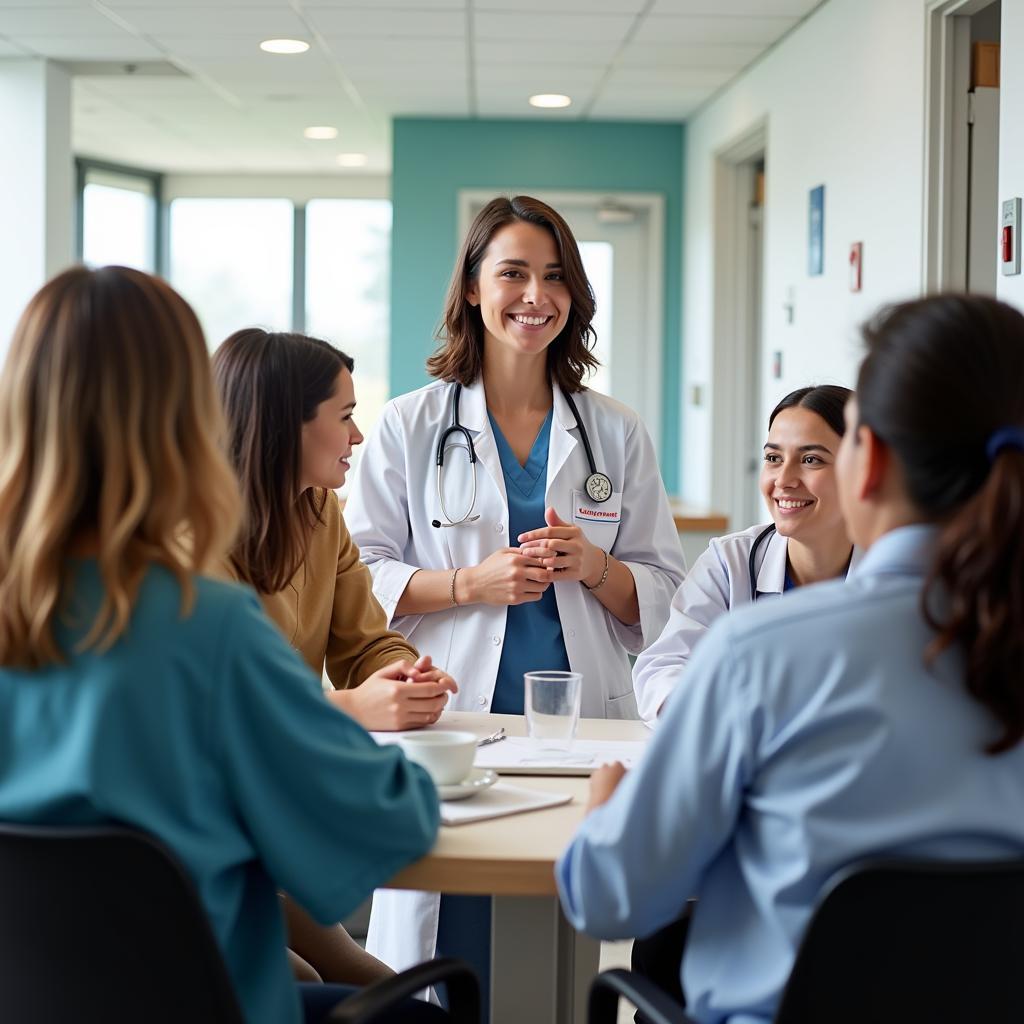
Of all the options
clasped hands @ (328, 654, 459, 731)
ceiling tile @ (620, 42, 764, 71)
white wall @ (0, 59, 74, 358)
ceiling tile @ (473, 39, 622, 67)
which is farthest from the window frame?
clasped hands @ (328, 654, 459, 731)

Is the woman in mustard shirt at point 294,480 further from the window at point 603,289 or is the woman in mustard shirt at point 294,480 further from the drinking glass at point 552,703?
the window at point 603,289

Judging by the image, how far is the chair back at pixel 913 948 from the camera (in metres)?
0.97

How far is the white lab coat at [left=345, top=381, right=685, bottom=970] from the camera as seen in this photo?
7.31 feet

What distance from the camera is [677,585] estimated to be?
2359 millimetres

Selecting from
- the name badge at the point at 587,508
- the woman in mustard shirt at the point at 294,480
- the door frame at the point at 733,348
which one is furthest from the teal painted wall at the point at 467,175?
the woman in mustard shirt at the point at 294,480

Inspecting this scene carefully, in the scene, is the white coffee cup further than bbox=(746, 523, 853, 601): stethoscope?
No

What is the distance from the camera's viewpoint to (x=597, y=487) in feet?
7.59

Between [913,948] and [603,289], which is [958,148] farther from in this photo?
[603,289]

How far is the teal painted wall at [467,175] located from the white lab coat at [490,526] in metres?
4.16

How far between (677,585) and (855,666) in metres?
1.33

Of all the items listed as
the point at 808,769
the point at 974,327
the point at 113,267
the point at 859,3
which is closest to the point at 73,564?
the point at 113,267

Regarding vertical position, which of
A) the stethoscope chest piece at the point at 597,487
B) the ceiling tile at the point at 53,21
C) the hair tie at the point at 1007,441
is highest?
the ceiling tile at the point at 53,21

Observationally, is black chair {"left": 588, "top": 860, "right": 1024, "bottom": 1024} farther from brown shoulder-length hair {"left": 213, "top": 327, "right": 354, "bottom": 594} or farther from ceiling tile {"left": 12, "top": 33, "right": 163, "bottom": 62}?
ceiling tile {"left": 12, "top": 33, "right": 163, "bottom": 62}

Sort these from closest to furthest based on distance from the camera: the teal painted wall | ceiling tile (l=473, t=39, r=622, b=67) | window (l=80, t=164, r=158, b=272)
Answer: ceiling tile (l=473, t=39, r=622, b=67) < the teal painted wall < window (l=80, t=164, r=158, b=272)
